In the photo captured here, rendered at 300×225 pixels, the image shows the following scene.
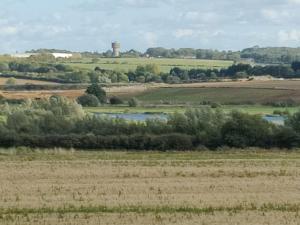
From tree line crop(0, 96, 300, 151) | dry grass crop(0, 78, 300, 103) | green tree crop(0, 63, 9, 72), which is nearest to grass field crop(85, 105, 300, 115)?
dry grass crop(0, 78, 300, 103)

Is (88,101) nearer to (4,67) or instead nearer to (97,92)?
(97,92)

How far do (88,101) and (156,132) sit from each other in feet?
113

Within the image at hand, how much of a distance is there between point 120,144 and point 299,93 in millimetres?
36017

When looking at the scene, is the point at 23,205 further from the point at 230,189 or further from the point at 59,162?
the point at 59,162

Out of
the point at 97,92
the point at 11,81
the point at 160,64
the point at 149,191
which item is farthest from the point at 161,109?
the point at 160,64

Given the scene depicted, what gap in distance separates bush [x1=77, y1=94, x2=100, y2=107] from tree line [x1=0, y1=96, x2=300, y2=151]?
30.5 metres

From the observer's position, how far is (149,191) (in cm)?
2717

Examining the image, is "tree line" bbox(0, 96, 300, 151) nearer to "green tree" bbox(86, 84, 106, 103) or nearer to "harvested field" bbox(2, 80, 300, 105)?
"harvested field" bbox(2, 80, 300, 105)

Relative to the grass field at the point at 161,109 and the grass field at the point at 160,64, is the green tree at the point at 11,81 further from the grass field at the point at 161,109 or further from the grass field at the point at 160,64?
the grass field at the point at 160,64

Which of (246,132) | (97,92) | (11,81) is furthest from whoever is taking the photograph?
(11,81)

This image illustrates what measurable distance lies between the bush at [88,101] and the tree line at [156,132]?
3047 cm

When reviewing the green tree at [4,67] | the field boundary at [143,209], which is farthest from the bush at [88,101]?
the field boundary at [143,209]

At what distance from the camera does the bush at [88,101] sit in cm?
8912

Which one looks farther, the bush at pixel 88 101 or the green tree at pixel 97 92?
the green tree at pixel 97 92
